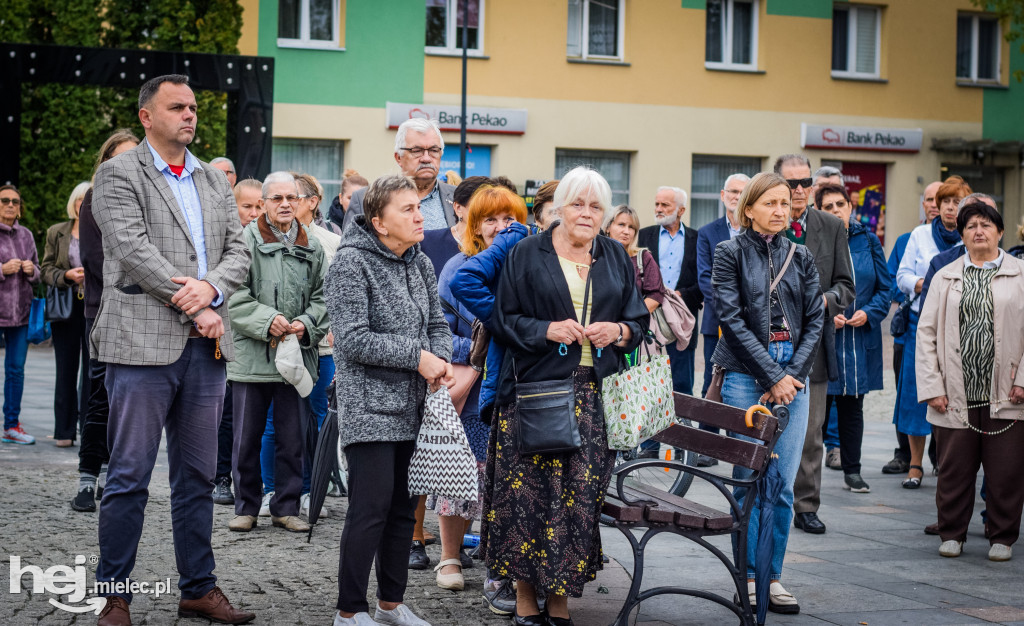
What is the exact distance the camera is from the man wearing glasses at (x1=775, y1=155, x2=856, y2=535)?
7.42 meters

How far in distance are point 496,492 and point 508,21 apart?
19.8 meters

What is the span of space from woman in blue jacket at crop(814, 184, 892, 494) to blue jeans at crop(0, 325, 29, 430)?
22.5 ft

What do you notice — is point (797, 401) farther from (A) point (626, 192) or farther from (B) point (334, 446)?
(A) point (626, 192)

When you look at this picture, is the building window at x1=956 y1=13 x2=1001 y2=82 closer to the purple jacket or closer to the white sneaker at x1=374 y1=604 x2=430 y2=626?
the purple jacket

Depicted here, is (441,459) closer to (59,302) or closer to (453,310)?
(453,310)

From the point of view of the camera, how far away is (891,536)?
25.3ft

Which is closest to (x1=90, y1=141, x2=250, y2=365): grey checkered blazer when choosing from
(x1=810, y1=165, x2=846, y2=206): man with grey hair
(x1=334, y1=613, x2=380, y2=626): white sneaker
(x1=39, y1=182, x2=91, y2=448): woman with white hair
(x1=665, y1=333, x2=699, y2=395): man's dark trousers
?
(x1=334, y1=613, x2=380, y2=626): white sneaker

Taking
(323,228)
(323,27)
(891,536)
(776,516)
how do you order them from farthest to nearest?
1. (323,27)
2. (323,228)
3. (891,536)
4. (776,516)

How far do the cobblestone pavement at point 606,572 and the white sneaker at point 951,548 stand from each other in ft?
0.19

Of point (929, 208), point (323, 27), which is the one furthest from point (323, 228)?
point (323, 27)

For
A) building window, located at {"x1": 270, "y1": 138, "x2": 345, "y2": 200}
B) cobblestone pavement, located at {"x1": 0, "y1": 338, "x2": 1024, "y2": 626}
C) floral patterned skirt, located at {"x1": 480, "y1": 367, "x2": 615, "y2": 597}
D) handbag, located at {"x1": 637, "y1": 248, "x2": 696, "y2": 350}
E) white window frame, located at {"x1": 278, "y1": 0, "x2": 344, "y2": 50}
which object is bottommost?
cobblestone pavement, located at {"x1": 0, "y1": 338, "x2": 1024, "y2": 626}

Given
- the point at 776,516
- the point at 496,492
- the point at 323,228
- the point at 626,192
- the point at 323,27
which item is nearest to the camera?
the point at 496,492

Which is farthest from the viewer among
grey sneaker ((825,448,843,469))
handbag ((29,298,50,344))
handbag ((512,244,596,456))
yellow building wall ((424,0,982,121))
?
yellow building wall ((424,0,982,121))

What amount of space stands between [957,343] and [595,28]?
1876cm
